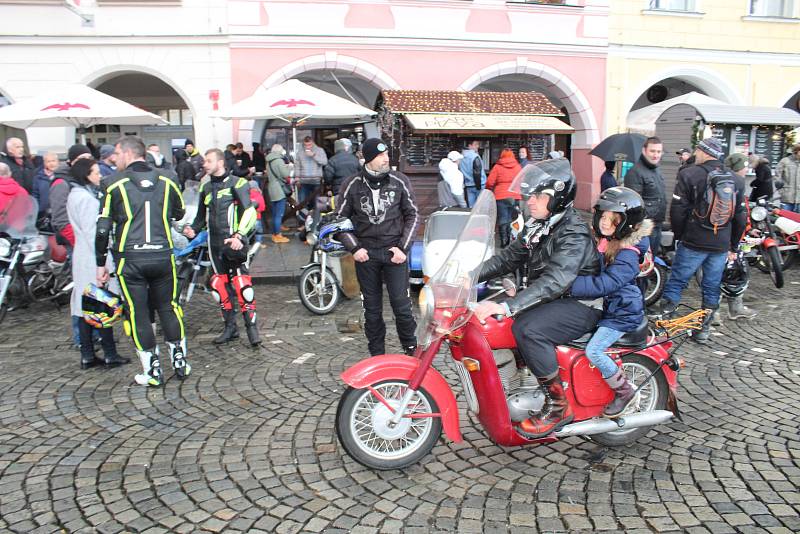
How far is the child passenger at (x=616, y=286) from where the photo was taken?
12.1 feet

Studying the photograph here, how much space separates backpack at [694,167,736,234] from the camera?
597 cm

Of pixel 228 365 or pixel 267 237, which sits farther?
pixel 267 237

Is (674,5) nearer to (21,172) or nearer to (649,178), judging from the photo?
(649,178)

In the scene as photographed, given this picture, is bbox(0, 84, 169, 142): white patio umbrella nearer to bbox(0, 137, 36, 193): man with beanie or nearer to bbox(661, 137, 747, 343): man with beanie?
bbox(0, 137, 36, 193): man with beanie

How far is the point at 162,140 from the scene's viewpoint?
56.2 ft

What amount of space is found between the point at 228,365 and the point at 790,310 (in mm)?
5965

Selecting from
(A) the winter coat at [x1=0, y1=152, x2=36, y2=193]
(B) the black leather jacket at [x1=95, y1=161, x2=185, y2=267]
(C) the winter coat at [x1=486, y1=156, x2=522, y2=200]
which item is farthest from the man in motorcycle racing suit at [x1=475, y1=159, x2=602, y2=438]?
(A) the winter coat at [x1=0, y1=152, x2=36, y2=193]

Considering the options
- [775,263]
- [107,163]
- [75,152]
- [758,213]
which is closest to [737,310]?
[775,263]

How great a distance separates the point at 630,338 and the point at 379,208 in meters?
2.22

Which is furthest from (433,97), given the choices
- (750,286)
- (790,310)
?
(790,310)

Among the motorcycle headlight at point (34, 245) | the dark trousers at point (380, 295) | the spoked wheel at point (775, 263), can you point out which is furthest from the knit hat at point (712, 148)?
the motorcycle headlight at point (34, 245)

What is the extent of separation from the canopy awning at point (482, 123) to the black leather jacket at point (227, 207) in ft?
18.8

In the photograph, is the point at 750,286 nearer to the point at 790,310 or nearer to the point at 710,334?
the point at 790,310

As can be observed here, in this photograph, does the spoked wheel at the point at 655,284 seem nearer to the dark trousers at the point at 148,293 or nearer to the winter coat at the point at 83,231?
the dark trousers at the point at 148,293
